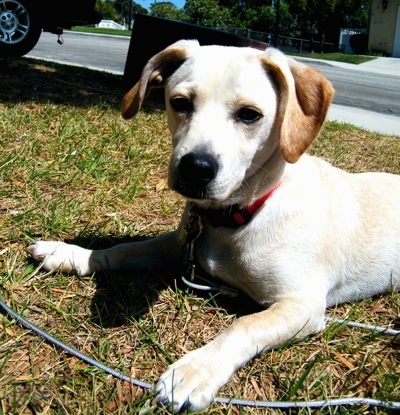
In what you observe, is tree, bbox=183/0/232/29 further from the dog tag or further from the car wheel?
the dog tag

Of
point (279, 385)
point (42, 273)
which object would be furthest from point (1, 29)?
point (279, 385)

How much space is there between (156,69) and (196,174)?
87 centimetres

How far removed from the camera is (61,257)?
8.41 feet

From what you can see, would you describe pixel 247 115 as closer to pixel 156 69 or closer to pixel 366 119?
pixel 156 69

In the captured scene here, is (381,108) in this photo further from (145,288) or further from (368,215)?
(145,288)

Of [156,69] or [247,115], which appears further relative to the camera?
[156,69]

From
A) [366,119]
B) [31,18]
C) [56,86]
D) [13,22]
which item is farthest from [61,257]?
[366,119]

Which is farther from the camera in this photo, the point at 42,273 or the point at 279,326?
the point at 42,273

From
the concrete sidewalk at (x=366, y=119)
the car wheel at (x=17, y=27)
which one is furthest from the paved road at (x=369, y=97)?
the car wheel at (x=17, y=27)

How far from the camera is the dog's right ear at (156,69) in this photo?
255 centimetres

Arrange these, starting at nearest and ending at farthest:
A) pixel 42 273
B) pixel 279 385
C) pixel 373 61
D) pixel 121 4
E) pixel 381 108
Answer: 1. pixel 279 385
2. pixel 42 273
3. pixel 381 108
4. pixel 373 61
5. pixel 121 4

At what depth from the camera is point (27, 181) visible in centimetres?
347

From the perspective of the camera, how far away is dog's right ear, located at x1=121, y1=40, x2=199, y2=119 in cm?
255

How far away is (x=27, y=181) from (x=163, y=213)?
0.99 meters
